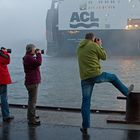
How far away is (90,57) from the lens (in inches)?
212

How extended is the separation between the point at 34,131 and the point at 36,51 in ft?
3.83

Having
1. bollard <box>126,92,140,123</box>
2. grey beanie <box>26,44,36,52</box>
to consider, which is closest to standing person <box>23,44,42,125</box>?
grey beanie <box>26,44,36,52</box>

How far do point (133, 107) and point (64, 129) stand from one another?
1046 mm

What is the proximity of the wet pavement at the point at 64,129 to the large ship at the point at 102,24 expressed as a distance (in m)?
61.4

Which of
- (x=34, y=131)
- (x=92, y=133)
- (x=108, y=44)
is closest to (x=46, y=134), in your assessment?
(x=34, y=131)

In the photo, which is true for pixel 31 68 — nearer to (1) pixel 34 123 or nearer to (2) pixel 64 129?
(1) pixel 34 123

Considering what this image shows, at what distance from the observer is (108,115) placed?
22.1ft

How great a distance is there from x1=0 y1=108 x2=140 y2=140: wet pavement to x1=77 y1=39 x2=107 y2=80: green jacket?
2.53 feet

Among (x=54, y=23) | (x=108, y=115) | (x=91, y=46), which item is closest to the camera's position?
(x=91, y=46)

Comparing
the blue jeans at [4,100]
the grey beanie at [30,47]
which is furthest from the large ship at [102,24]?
the grey beanie at [30,47]

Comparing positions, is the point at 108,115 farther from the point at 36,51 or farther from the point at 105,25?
the point at 105,25

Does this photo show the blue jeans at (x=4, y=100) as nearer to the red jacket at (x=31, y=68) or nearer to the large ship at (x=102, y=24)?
the red jacket at (x=31, y=68)

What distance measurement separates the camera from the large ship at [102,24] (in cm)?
6869

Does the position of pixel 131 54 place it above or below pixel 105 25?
below
